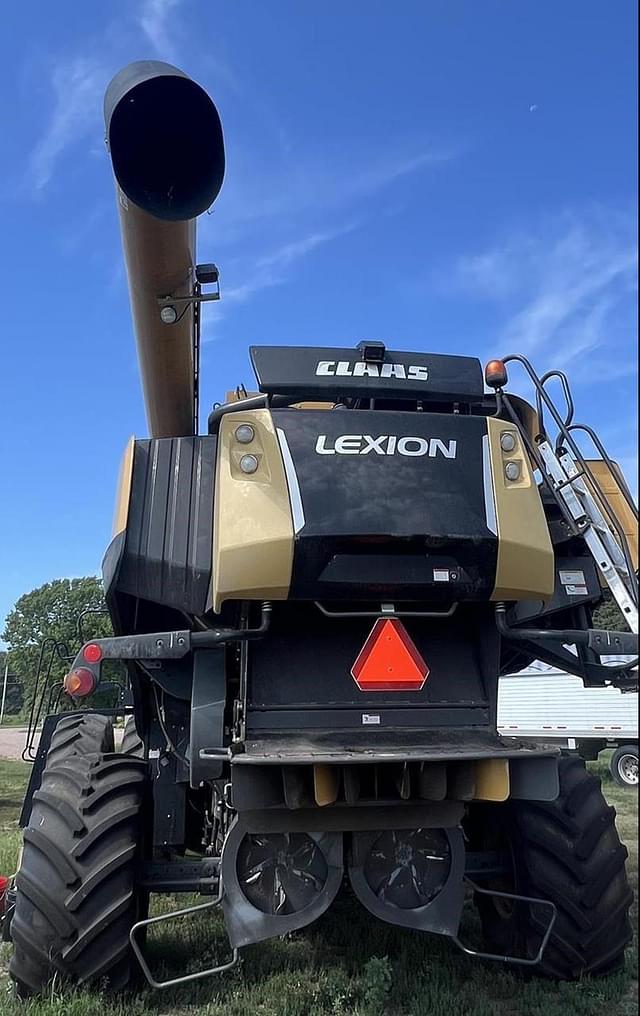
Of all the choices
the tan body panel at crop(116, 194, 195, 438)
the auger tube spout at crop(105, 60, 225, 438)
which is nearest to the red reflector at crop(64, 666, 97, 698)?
the tan body panel at crop(116, 194, 195, 438)

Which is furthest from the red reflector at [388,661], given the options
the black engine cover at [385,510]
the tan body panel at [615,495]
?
the tan body panel at [615,495]

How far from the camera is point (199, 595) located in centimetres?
416

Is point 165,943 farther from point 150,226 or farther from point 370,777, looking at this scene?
point 150,226

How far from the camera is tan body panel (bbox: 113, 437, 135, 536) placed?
14.1 ft

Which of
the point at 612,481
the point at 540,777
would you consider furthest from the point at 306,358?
the point at 540,777

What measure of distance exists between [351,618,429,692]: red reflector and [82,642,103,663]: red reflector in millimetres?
1291

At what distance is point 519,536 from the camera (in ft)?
13.4

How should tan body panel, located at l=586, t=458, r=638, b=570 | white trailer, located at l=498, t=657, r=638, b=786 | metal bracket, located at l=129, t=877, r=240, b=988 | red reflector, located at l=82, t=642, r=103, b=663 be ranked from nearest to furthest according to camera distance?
metal bracket, located at l=129, t=877, r=240, b=988
red reflector, located at l=82, t=642, r=103, b=663
tan body panel, located at l=586, t=458, r=638, b=570
white trailer, located at l=498, t=657, r=638, b=786

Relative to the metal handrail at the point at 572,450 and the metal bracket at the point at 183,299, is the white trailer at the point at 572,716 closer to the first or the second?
the metal handrail at the point at 572,450

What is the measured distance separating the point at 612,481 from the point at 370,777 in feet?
7.66

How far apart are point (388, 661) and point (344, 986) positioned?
1758 millimetres

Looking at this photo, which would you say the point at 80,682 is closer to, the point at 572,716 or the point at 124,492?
the point at 124,492

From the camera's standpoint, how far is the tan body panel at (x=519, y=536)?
13.3ft

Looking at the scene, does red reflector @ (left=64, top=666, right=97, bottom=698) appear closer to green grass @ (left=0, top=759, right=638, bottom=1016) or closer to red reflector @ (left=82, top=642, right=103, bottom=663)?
red reflector @ (left=82, top=642, right=103, bottom=663)
